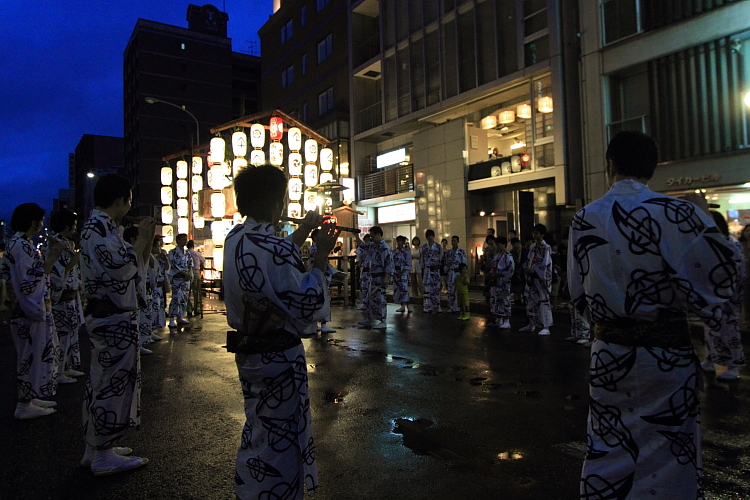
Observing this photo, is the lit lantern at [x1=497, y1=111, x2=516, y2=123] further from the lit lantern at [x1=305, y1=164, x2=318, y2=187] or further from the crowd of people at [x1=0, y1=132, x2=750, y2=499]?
the crowd of people at [x1=0, y1=132, x2=750, y2=499]

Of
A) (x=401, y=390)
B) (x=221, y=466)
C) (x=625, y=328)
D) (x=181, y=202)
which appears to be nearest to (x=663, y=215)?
(x=625, y=328)

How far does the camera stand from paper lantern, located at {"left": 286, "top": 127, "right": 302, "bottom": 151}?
19891mm

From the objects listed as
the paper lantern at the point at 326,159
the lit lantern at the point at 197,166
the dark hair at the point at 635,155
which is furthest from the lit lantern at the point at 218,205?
the dark hair at the point at 635,155

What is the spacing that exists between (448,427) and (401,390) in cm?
128

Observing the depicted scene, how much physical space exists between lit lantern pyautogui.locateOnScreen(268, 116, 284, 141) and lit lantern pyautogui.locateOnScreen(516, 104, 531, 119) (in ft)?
29.6

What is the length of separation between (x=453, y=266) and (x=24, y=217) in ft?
31.6

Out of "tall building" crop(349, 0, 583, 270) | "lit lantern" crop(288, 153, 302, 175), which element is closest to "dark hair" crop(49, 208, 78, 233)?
"tall building" crop(349, 0, 583, 270)

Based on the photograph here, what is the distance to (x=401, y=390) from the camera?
5.53 meters

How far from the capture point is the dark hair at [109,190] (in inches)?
146

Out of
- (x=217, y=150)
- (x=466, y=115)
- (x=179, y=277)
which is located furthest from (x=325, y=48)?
(x=179, y=277)

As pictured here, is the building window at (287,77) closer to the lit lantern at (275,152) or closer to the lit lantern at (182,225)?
the lit lantern at (182,225)

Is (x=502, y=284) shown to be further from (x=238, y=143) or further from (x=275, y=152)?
(x=238, y=143)

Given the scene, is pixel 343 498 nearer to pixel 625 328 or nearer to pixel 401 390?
pixel 625 328

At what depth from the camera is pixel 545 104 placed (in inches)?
637
